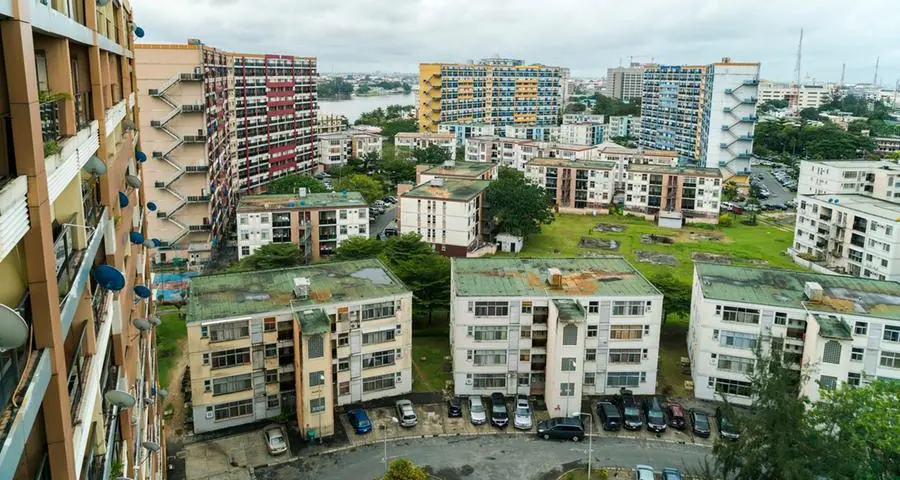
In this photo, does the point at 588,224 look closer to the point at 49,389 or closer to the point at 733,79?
the point at 733,79

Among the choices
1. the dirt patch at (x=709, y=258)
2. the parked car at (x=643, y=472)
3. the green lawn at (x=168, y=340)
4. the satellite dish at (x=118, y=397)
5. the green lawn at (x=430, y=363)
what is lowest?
Answer: the parked car at (x=643, y=472)

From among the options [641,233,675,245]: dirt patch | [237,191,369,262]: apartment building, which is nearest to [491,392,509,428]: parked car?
[237,191,369,262]: apartment building

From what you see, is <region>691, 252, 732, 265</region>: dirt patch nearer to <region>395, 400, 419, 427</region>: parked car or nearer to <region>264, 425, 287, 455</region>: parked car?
<region>395, 400, 419, 427</region>: parked car

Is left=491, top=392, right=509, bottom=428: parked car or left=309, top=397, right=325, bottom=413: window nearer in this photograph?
left=309, top=397, right=325, bottom=413: window

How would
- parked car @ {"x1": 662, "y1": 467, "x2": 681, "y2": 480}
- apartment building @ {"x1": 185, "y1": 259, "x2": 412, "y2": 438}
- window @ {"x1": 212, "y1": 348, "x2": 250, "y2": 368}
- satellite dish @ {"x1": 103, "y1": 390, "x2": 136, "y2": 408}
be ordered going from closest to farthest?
1. satellite dish @ {"x1": 103, "y1": 390, "x2": 136, "y2": 408}
2. parked car @ {"x1": 662, "y1": 467, "x2": 681, "y2": 480}
3. apartment building @ {"x1": 185, "y1": 259, "x2": 412, "y2": 438}
4. window @ {"x1": 212, "y1": 348, "x2": 250, "y2": 368}

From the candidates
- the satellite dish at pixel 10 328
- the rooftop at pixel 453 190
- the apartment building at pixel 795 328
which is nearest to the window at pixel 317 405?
the apartment building at pixel 795 328

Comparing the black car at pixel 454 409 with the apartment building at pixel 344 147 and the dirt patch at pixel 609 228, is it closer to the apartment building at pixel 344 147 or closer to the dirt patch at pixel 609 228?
the dirt patch at pixel 609 228

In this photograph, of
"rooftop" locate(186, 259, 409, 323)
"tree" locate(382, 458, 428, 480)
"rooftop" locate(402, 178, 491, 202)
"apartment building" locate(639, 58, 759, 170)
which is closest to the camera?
"tree" locate(382, 458, 428, 480)

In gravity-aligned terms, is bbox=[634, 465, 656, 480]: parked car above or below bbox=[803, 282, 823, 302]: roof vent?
below
